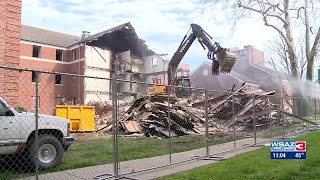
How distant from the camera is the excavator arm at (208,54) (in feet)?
74.1

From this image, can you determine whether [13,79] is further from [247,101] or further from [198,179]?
[198,179]

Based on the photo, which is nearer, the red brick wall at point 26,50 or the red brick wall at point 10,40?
the red brick wall at point 10,40

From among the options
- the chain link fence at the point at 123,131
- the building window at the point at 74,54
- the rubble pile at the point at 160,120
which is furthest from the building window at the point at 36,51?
the rubble pile at the point at 160,120

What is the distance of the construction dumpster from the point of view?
18312mm

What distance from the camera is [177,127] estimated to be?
16.9 metres

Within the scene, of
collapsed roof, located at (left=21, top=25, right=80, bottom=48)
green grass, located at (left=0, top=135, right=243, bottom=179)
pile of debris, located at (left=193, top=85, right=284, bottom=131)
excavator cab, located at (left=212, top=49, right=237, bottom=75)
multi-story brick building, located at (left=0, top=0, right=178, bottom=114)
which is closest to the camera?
green grass, located at (left=0, top=135, right=243, bottom=179)

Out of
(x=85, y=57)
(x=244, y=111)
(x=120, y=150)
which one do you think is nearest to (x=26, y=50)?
(x=85, y=57)

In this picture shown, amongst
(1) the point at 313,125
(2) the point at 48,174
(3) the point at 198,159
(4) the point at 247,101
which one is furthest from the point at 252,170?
(1) the point at 313,125

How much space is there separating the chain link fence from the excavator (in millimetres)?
1348

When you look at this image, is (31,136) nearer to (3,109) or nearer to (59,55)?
(3,109)

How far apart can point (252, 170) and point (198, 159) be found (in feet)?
8.48

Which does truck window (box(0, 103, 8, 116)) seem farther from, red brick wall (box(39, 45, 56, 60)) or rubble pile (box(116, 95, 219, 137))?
red brick wall (box(39, 45, 56, 60))

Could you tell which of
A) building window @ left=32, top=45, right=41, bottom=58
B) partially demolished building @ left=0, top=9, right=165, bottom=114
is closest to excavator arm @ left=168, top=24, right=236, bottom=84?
partially demolished building @ left=0, top=9, right=165, bottom=114

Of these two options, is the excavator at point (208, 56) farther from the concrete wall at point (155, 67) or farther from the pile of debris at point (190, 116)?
the concrete wall at point (155, 67)
